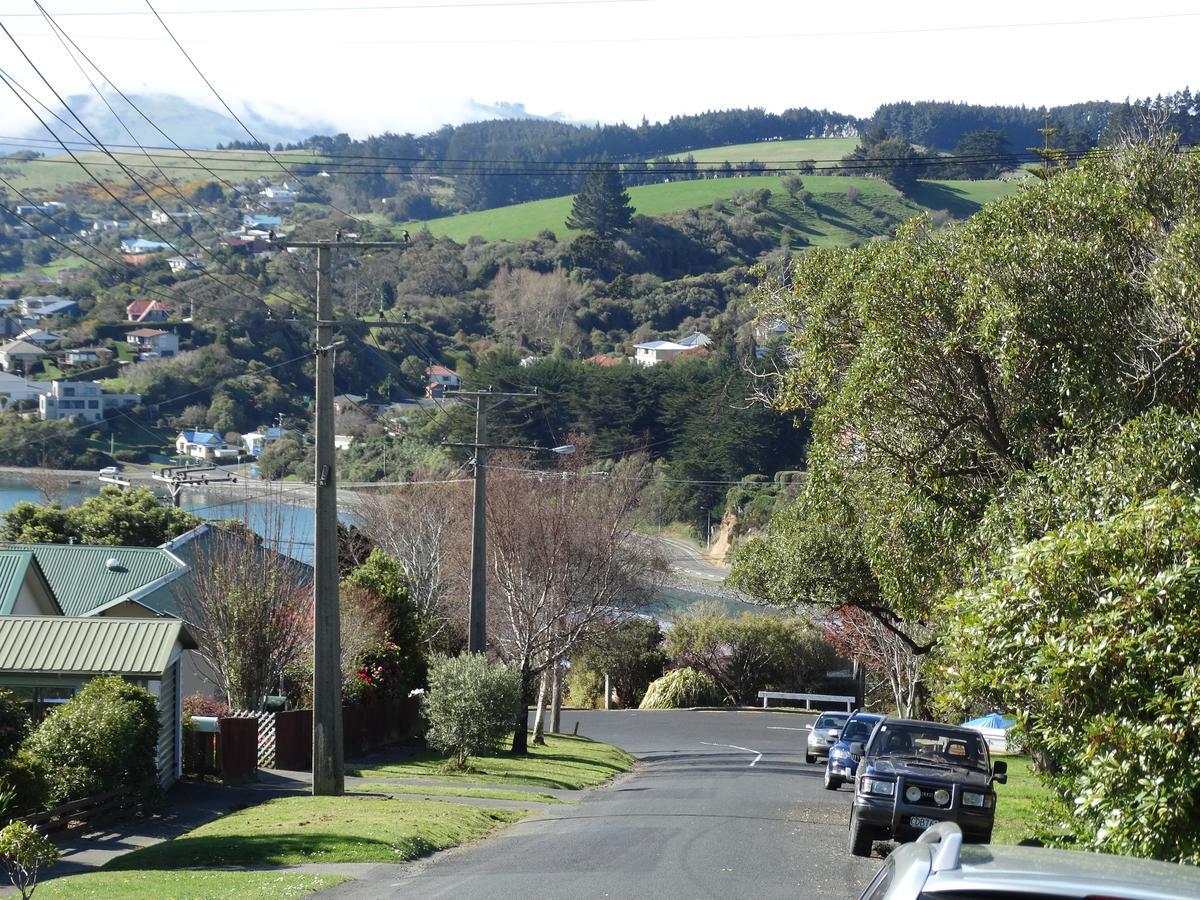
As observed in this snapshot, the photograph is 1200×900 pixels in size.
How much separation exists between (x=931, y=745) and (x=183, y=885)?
9035mm

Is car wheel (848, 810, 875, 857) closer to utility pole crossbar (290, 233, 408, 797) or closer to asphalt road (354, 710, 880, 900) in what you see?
asphalt road (354, 710, 880, 900)

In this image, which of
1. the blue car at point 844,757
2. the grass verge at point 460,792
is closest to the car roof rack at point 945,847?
the grass verge at point 460,792

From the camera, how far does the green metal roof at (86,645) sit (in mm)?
23094

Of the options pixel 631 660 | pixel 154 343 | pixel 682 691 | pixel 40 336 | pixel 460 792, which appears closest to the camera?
pixel 460 792

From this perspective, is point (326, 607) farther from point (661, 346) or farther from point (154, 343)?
point (661, 346)

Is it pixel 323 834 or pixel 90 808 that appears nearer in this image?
pixel 323 834

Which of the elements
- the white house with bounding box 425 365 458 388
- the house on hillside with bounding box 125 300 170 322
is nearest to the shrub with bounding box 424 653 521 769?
the white house with bounding box 425 365 458 388

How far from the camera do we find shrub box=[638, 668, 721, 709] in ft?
182

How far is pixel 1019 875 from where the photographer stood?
167 inches

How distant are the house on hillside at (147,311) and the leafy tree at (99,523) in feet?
180

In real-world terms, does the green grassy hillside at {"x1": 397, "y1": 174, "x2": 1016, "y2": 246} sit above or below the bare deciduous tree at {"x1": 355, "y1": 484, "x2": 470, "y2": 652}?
above

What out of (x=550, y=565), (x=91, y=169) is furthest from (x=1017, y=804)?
(x=91, y=169)

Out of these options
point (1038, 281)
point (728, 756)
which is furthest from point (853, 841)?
point (728, 756)

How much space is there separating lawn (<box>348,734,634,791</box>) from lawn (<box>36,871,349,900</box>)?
13.2 m
